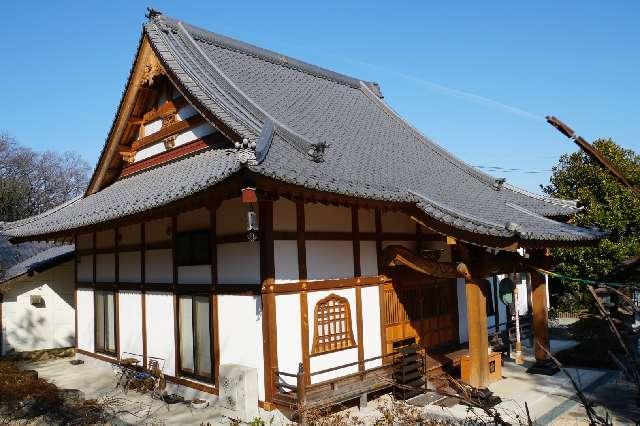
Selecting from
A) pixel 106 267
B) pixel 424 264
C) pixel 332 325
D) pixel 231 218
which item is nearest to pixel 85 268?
pixel 106 267

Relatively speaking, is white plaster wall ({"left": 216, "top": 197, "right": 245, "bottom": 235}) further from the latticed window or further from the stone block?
the stone block

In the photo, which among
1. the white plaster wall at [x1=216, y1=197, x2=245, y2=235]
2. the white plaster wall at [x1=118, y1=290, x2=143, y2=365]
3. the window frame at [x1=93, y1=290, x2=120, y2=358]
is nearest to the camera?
the white plaster wall at [x1=216, y1=197, x2=245, y2=235]

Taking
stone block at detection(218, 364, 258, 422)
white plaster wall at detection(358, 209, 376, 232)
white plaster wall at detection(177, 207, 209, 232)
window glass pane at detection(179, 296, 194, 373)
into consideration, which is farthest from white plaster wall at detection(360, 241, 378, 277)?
window glass pane at detection(179, 296, 194, 373)

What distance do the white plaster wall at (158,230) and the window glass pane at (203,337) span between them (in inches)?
74.9

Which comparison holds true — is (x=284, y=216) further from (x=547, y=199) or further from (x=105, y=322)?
(x=547, y=199)

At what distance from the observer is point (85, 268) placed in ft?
51.4

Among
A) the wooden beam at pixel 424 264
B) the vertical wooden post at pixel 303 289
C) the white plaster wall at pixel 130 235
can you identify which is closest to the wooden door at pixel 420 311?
the wooden beam at pixel 424 264

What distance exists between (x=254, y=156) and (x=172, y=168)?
556 centimetres

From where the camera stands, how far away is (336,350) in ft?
32.5

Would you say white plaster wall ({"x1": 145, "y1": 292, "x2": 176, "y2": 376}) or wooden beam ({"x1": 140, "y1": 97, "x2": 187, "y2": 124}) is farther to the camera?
wooden beam ({"x1": 140, "y1": 97, "x2": 187, "y2": 124})

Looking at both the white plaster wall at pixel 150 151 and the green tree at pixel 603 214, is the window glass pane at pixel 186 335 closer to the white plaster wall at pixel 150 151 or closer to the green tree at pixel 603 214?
the white plaster wall at pixel 150 151

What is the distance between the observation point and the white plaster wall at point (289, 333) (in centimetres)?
918

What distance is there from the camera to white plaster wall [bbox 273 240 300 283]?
9.30 metres

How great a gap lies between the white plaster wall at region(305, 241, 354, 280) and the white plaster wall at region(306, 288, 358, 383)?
33 centimetres
